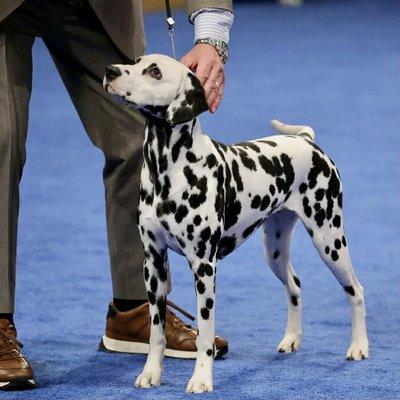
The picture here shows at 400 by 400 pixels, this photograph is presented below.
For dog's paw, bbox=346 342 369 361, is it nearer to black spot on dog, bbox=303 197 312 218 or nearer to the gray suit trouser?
black spot on dog, bbox=303 197 312 218

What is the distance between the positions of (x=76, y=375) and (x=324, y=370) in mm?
759

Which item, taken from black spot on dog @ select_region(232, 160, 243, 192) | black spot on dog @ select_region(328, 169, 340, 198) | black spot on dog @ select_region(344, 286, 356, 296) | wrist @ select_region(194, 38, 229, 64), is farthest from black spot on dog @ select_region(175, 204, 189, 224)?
black spot on dog @ select_region(344, 286, 356, 296)

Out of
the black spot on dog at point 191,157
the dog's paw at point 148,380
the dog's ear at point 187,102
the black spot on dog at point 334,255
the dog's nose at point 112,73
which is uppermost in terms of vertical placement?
the dog's nose at point 112,73

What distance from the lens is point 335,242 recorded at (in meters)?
3.86

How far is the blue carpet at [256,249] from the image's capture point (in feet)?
12.1

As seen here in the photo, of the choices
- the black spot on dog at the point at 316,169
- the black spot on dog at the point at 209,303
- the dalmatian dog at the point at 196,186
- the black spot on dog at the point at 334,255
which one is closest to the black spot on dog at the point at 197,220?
the dalmatian dog at the point at 196,186

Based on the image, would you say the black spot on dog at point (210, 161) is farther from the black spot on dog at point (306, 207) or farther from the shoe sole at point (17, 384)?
the shoe sole at point (17, 384)

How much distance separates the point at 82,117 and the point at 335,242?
0.91m

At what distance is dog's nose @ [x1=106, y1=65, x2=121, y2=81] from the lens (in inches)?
126

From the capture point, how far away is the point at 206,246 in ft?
11.1

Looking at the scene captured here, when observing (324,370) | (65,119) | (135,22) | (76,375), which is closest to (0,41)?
(135,22)

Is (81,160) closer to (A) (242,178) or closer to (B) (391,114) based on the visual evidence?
(B) (391,114)

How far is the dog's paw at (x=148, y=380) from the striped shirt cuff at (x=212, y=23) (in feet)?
3.19

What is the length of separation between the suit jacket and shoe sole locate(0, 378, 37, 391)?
107cm
